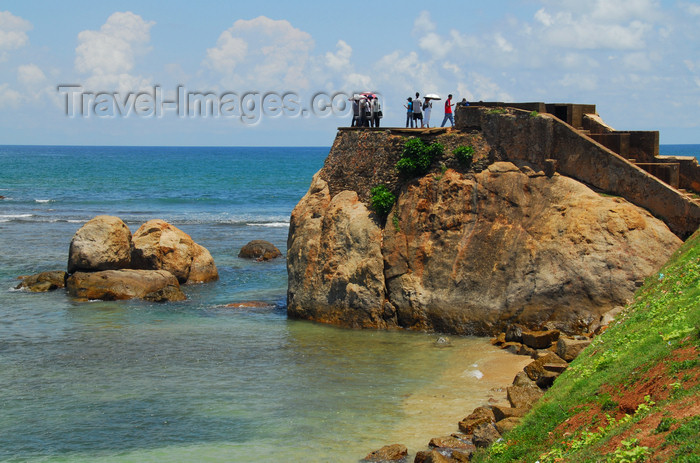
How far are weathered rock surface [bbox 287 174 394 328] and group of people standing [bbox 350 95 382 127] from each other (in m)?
2.95

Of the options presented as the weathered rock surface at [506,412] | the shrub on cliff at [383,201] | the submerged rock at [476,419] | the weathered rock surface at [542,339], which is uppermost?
the shrub on cliff at [383,201]

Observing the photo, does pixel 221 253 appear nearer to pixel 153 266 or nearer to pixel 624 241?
pixel 153 266

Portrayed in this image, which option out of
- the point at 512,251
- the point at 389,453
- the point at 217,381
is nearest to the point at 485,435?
the point at 389,453

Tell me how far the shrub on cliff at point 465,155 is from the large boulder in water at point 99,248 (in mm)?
15696

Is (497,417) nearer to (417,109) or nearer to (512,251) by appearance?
(512,251)

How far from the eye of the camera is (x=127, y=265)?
107ft

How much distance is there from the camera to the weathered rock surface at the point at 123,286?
1171 inches

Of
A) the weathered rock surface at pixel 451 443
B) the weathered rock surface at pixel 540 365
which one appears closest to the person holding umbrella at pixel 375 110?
the weathered rock surface at pixel 540 365

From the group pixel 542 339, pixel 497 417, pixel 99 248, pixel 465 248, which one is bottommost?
pixel 497 417

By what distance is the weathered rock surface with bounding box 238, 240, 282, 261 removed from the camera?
39.5 m

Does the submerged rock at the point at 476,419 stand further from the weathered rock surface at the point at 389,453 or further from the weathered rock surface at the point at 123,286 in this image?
the weathered rock surface at the point at 123,286

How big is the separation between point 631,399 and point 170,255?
24656 mm

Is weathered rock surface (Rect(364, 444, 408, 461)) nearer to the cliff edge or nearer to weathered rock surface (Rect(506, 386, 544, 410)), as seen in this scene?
weathered rock surface (Rect(506, 386, 544, 410))

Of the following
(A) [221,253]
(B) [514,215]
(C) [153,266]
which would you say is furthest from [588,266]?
(A) [221,253]
